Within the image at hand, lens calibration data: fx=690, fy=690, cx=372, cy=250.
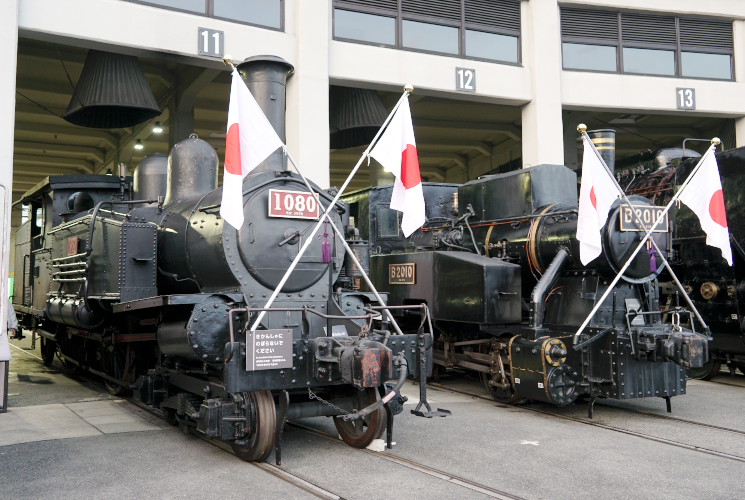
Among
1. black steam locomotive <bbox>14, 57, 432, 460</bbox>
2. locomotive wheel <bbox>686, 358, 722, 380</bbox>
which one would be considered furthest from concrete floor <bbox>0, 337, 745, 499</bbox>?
locomotive wheel <bbox>686, 358, 722, 380</bbox>

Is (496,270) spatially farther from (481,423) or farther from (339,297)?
(339,297)

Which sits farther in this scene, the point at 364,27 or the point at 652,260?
the point at 364,27

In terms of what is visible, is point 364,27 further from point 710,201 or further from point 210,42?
point 710,201

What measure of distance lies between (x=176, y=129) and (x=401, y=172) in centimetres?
973

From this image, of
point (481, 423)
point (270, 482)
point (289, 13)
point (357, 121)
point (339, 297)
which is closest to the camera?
point (270, 482)

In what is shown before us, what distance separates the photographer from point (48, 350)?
472 inches

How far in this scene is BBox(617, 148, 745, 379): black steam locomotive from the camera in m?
9.35

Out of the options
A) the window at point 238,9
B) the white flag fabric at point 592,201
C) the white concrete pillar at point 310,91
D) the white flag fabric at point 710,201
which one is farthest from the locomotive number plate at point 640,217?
the window at point 238,9

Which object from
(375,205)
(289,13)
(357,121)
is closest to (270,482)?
(375,205)

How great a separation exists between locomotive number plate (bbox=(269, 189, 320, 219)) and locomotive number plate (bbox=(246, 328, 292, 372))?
117 cm

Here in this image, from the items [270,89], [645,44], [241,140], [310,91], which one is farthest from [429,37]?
[241,140]

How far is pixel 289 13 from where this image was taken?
12.1 meters

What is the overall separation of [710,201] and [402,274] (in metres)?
3.95

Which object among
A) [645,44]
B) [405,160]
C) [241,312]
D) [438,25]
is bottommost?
[241,312]
